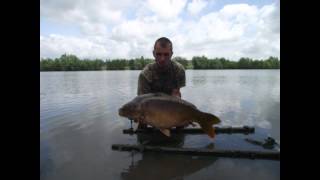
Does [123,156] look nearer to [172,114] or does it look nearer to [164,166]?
[164,166]

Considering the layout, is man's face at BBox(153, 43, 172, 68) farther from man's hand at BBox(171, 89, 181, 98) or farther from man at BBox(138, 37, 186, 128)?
man's hand at BBox(171, 89, 181, 98)

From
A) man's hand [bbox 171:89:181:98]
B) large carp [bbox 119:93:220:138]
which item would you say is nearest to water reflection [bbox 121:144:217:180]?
→ large carp [bbox 119:93:220:138]

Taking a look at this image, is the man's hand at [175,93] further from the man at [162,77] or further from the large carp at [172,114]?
the large carp at [172,114]

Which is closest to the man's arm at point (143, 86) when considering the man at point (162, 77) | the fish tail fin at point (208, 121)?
the man at point (162, 77)

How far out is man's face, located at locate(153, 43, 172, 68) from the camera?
4.44m

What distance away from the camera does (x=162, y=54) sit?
4.52m

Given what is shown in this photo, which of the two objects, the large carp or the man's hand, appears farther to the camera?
the man's hand

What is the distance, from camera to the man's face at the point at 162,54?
4437 millimetres

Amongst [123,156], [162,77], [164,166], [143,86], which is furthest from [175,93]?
[164,166]

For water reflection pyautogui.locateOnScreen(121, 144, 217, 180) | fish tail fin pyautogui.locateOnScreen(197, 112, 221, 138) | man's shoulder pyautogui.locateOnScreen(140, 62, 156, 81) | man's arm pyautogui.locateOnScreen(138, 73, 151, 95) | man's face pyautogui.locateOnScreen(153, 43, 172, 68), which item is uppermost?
man's face pyautogui.locateOnScreen(153, 43, 172, 68)

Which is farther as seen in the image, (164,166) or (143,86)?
(143,86)
